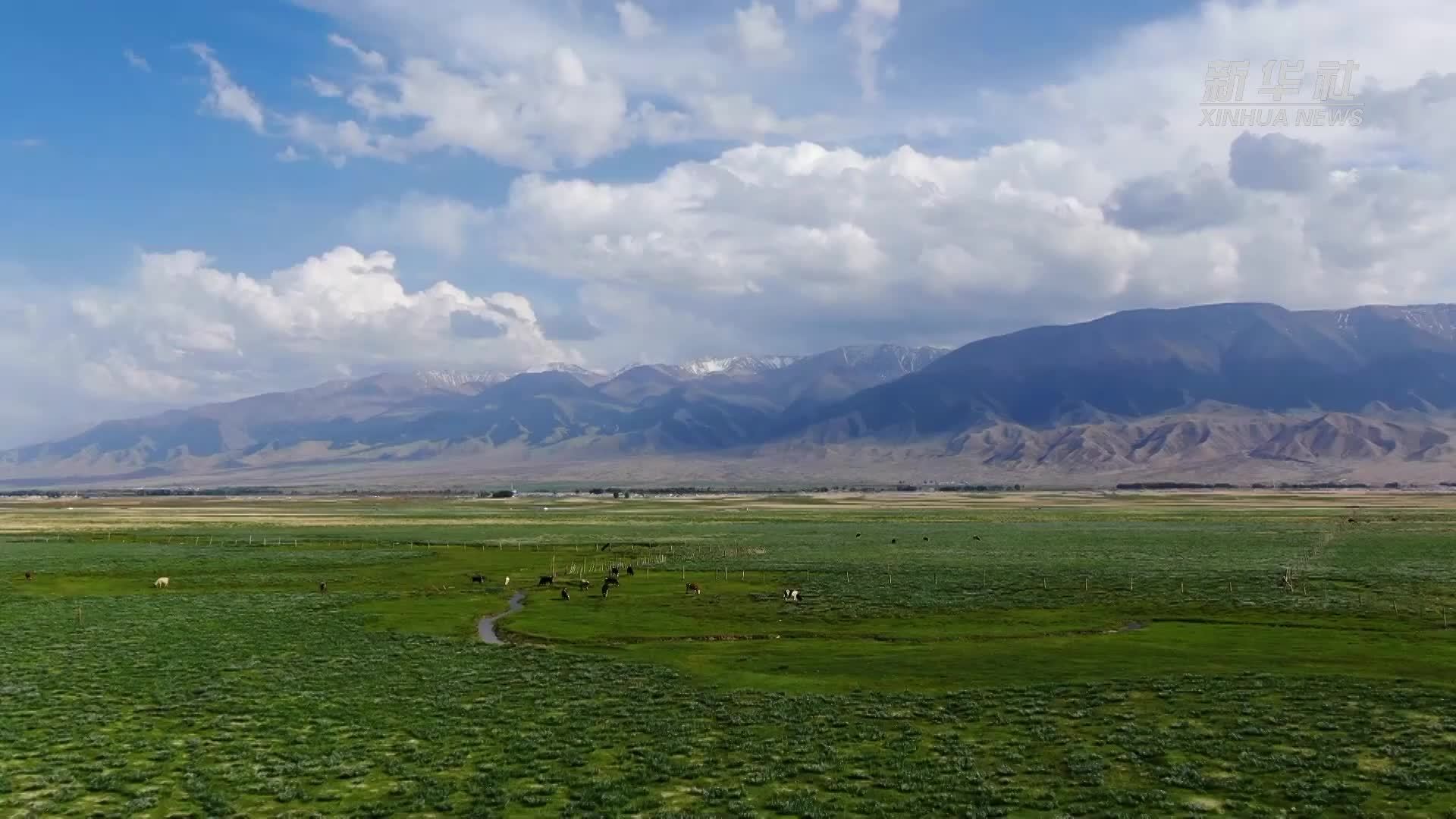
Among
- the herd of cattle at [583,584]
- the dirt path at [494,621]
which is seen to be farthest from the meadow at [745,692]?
the herd of cattle at [583,584]

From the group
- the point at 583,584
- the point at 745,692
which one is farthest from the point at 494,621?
the point at 745,692

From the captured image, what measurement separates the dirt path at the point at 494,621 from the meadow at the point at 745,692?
3.30 ft

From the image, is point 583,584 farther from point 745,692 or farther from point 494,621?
point 745,692

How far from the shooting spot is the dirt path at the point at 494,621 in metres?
51.2

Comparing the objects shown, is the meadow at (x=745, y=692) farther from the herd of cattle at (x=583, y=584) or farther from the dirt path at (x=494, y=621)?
the herd of cattle at (x=583, y=584)

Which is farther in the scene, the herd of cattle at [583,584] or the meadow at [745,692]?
the herd of cattle at [583,584]

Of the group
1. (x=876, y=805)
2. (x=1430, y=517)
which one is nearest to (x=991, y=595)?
(x=876, y=805)

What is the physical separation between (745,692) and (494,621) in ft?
80.2

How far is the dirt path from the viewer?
2015 inches

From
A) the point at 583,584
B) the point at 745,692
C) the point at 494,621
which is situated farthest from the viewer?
the point at 583,584

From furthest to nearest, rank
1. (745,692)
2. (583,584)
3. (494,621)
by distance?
1. (583,584)
2. (494,621)
3. (745,692)

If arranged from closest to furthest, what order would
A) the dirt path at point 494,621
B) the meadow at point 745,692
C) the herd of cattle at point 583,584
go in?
the meadow at point 745,692, the dirt path at point 494,621, the herd of cattle at point 583,584

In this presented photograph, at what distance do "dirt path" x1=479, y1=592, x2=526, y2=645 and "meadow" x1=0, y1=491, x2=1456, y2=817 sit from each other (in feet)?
3.30

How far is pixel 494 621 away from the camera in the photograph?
57.7 m
